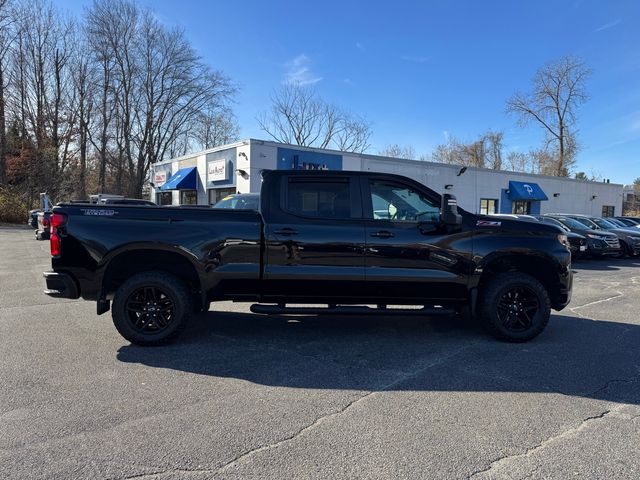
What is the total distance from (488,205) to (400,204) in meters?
25.8

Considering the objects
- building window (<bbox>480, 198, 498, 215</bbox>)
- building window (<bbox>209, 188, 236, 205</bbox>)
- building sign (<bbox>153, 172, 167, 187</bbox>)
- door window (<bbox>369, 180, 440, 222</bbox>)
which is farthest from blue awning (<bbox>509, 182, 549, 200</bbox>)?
door window (<bbox>369, 180, 440, 222</bbox>)

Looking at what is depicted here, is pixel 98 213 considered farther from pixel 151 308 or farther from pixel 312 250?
pixel 312 250

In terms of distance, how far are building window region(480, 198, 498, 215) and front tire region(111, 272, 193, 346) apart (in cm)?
2630

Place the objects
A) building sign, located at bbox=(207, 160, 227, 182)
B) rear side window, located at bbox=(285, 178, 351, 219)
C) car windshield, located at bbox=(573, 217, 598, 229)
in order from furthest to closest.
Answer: building sign, located at bbox=(207, 160, 227, 182), car windshield, located at bbox=(573, 217, 598, 229), rear side window, located at bbox=(285, 178, 351, 219)

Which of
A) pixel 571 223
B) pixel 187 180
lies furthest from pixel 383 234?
pixel 187 180

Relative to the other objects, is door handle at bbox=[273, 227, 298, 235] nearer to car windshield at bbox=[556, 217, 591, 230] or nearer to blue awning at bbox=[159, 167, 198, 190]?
car windshield at bbox=[556, 217, 591, 230]

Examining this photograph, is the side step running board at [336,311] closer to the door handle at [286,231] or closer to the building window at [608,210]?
the door handle at [286,231]

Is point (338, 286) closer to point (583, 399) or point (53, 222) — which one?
point (583, 399)

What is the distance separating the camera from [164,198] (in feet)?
100

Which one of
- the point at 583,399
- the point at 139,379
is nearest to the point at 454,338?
the point at 583,399

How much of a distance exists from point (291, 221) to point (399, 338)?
2.00m

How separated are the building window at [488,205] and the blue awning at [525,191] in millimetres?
1318

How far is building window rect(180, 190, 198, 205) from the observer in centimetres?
2562

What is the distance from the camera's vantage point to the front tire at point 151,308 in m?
4.94
